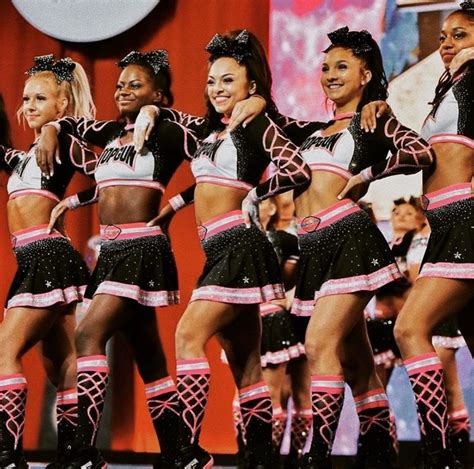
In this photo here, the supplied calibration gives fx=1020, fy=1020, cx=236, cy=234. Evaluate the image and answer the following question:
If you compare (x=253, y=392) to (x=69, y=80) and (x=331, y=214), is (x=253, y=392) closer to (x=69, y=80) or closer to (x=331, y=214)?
(x=331, y=214)

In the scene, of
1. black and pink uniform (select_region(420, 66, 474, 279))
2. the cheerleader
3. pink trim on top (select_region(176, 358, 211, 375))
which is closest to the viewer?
black and pink uniform (select_region(420, 66, 474, 279))

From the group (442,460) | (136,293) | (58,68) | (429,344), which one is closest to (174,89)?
(58,68)

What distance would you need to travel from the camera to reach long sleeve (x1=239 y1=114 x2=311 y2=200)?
158 inches

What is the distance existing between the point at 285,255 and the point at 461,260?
204 cm

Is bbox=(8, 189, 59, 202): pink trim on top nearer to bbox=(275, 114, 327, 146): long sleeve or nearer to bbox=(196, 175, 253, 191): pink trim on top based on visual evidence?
bbox=(196, 175, 253, 191): pink trim on top

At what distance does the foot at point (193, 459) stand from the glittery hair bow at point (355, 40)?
68.8 inches

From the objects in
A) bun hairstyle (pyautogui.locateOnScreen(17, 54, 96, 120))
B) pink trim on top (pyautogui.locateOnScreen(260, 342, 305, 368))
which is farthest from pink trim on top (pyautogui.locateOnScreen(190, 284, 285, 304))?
pink trim on top (pyautogui.locateOnScreen(260, 342, 305, 368))

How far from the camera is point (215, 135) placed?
4312 mm

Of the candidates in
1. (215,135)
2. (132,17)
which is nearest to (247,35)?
(215,135)

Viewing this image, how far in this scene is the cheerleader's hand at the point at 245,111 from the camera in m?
4.17

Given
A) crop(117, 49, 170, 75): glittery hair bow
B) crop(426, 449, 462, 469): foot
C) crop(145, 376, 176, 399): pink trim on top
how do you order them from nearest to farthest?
crop(426, 449, 462, 469): foot < crop(145, 376, 176, 399): pink trim on top < crop(117, 49, 170, 75): glittery hair bow

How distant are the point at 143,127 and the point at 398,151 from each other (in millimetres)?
1139

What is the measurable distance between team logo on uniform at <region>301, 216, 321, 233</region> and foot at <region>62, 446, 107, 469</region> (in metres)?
1.22

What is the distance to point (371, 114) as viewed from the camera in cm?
400
